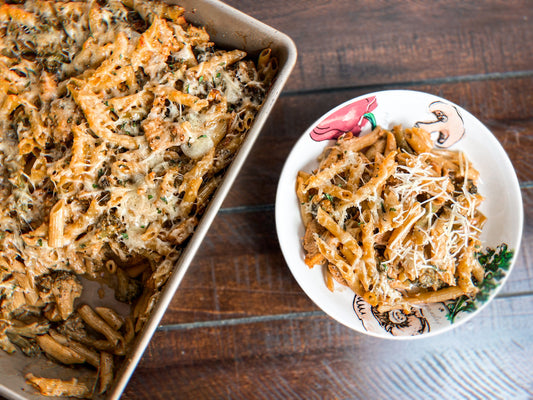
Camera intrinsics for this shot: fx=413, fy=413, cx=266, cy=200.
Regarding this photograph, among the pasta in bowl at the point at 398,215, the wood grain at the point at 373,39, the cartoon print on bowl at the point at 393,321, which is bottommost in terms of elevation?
the cartoon print on bowl at the point at 393,321

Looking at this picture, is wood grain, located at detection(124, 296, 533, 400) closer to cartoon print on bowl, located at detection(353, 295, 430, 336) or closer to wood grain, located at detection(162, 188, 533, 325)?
wood grain, located at detection(162, 188, 533, 325)

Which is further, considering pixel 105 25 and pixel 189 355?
A: pixel 189 355

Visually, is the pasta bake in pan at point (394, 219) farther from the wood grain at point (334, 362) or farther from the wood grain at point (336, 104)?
the wood grain at point (334, 362)

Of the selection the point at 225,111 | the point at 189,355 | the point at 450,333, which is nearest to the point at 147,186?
the point at 225,111

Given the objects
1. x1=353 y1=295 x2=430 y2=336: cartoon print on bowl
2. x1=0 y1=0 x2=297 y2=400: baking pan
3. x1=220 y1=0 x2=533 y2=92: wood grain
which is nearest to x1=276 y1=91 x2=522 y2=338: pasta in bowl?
x1=353 y1=295 x2=430 y2=336: cartoon print on bowl

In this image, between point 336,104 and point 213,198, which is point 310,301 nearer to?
point 213,198

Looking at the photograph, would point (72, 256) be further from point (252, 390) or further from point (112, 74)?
point (252, 390)

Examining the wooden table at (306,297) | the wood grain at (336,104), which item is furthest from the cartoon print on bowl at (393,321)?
the wood grain at (336,104)
